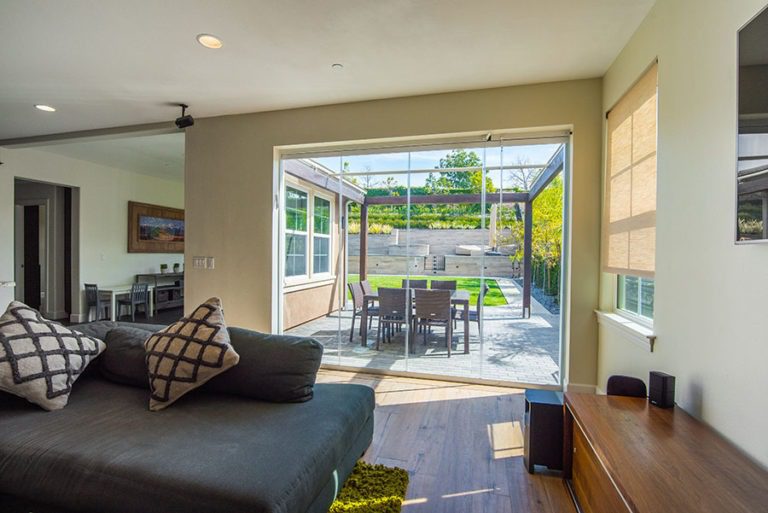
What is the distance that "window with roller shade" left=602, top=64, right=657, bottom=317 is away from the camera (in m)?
2.23

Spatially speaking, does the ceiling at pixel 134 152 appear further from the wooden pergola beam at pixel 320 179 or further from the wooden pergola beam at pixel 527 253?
the wooden pergola beam at pixel 527 253

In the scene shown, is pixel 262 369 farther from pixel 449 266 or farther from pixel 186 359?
pixel 449 266

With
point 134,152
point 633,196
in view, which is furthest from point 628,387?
point 134,152

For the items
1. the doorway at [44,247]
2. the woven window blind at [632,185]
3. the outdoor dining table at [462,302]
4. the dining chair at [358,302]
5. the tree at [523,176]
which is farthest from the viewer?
the doorway at [44,247]

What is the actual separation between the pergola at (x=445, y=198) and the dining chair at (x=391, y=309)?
1.26 feet

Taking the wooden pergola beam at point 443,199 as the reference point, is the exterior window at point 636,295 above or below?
below

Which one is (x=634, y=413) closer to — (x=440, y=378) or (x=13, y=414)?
(x=440, y=378)

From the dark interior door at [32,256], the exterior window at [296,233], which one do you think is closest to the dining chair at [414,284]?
the exterior window at [296,233]

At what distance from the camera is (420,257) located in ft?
13.1

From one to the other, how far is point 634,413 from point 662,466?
50 centimetres

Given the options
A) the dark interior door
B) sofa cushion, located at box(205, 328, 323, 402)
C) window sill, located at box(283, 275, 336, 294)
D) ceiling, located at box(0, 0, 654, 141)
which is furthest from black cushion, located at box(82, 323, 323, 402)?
the dark interior door

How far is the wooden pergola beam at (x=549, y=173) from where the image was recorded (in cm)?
340

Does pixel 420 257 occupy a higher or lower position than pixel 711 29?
lower

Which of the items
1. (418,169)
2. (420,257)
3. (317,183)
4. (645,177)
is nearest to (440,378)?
(420,257)
